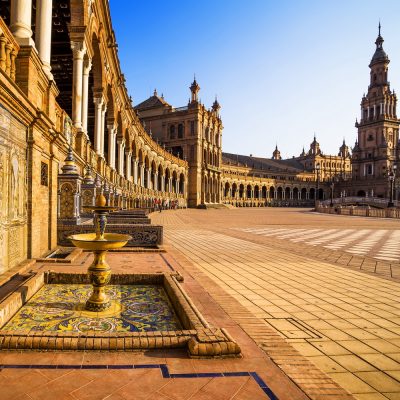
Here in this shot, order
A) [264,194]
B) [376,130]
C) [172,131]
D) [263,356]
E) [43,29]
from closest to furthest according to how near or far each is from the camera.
→ [263,356]
[43,29]
[172,131]
[376,130]
[264,194]

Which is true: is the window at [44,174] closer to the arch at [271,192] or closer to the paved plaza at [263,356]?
the paved plaza at [263,356]

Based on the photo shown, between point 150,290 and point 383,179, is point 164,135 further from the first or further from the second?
point 150,290

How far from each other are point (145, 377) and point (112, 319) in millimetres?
1548

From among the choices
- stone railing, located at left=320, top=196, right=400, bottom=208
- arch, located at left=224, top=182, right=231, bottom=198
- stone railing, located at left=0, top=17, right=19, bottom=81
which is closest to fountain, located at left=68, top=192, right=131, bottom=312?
stone railing, located at left=0, top=17, right=19, bottom=81

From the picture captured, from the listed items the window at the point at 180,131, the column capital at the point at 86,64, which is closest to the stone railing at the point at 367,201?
the window at the point at 180,131

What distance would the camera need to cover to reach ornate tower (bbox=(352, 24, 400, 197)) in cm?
8938

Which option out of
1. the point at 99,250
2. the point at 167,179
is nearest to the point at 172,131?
the point at 167,179

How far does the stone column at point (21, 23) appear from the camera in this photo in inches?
253

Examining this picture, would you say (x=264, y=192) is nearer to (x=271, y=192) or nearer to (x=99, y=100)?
(x=271, y=192)

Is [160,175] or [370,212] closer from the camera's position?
[370,212]

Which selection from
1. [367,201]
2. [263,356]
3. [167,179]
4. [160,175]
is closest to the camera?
[263,356]

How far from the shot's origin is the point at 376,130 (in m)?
93.1

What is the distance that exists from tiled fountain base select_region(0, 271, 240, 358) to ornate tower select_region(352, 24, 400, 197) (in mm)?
93892

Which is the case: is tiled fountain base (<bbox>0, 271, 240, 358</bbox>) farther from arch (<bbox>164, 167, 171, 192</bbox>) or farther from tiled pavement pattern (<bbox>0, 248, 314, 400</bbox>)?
arch (<bbox>164, 167, 171, 192</bbox>)
